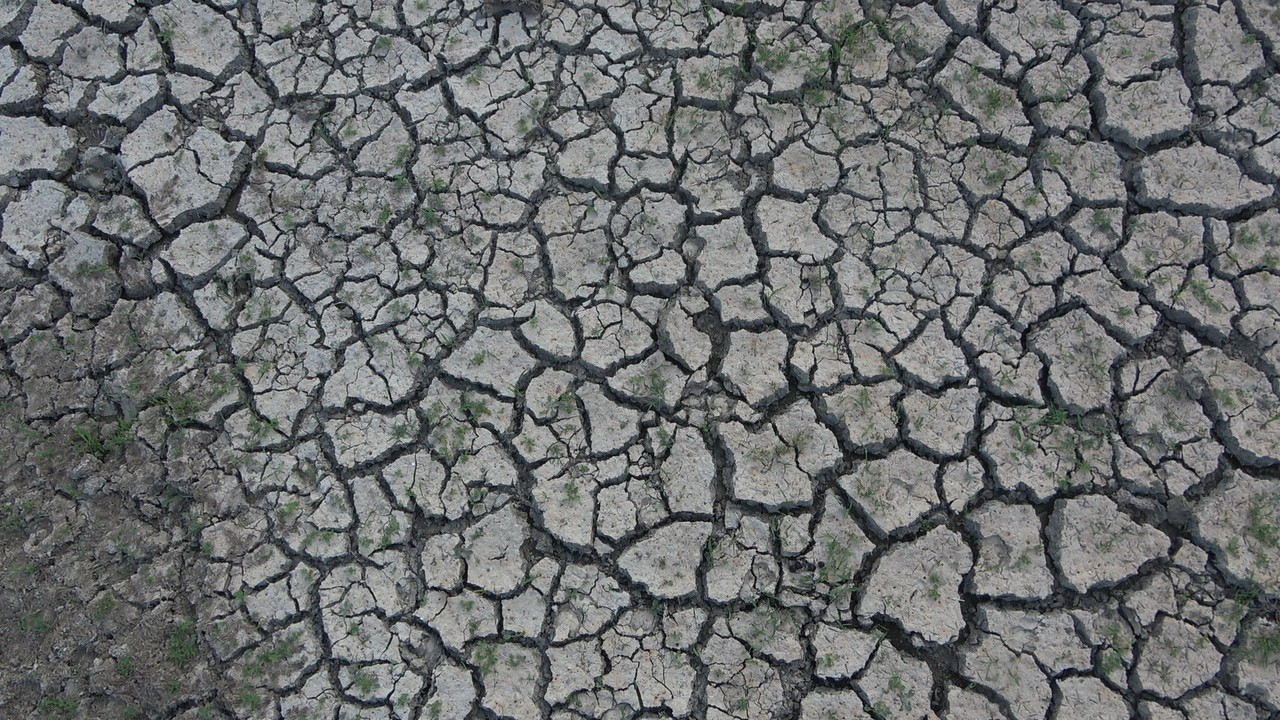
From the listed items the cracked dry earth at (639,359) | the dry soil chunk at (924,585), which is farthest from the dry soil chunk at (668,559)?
the dry soil chunk at (924,585)

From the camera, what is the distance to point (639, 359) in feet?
9.94

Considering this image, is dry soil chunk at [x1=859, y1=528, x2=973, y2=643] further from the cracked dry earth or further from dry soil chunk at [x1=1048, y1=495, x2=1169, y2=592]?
dry soil chunk at [x1=1048, y1=495, x2=1169, y2=592]

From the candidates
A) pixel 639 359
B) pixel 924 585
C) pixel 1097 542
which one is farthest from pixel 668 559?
pixel 1097 542

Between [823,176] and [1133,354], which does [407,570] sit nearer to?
[823,176]

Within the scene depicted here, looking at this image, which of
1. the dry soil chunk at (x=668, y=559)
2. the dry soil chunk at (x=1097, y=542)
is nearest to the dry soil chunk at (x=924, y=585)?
the dry soil chunk at (x=1097, y=542)

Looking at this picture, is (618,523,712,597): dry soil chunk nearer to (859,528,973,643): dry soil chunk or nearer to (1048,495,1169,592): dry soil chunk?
(859,528,973,643): dry soil chunk

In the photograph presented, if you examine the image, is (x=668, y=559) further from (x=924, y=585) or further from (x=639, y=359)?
(x=924, y=585)

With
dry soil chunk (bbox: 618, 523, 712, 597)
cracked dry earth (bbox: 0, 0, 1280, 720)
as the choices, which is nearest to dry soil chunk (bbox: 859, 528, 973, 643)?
cracked dry earth (bbox: 0, 0, 1280, 720)

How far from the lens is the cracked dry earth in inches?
107

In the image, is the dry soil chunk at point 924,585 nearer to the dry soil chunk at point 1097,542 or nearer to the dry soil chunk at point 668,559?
the dry soil chunk at point 1097,542

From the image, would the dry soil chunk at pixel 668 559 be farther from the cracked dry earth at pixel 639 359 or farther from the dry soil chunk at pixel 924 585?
the dry soil chunk at pixel 924 585

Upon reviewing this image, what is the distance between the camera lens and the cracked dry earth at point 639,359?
2.71 meters

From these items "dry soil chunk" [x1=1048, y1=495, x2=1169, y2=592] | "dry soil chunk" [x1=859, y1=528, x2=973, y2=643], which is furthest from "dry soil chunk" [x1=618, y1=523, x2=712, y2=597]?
"dry soil chunk" [x1=1048, y1=495, x2=1169, y2=592]

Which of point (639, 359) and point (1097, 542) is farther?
point (639, 359)
